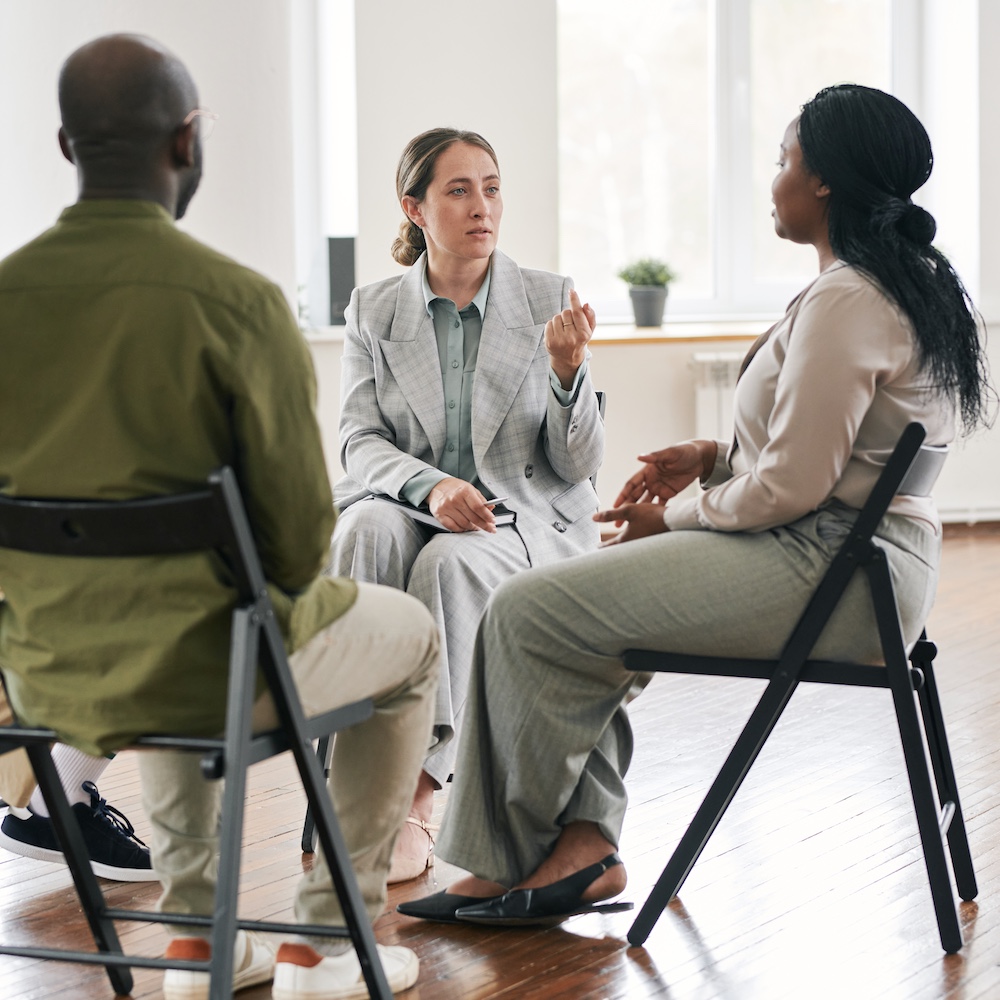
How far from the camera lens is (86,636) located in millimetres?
1549

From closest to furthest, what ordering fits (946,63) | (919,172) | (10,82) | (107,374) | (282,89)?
(107,374), (919,172), (10,82), (282,89), (946,63)

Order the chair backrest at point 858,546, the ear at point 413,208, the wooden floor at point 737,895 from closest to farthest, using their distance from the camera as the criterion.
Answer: the chair backrest at point 858,546 → the wooden floor at point 737,895 → the ear at point 413,208

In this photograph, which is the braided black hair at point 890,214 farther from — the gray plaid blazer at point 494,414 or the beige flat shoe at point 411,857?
the beige flat shoe at point 411,857

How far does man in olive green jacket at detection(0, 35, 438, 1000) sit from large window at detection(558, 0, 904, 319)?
5129mm

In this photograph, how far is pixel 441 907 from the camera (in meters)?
2.17

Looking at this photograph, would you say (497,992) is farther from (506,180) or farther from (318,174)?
(318,174)

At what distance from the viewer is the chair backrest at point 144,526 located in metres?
1.45

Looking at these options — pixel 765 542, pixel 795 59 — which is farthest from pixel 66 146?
pixel 795 59

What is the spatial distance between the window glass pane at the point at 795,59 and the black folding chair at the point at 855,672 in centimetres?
484

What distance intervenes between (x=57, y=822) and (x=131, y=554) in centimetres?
60

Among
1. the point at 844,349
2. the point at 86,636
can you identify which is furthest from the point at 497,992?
the point at 844,349

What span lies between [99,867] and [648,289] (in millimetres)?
4247

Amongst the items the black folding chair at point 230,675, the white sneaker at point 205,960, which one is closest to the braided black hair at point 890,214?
the black folding chair at point 230,675

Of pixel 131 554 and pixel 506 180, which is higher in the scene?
pixel 506 180
